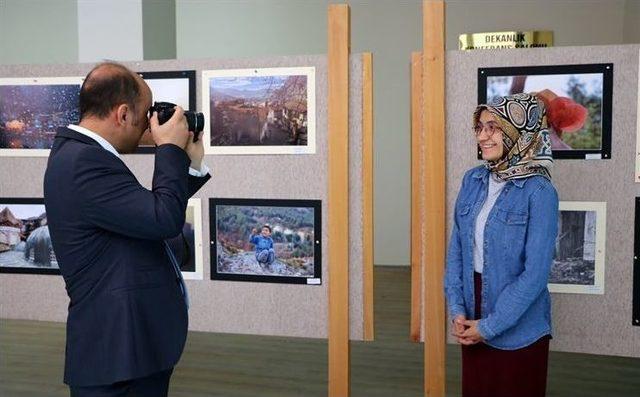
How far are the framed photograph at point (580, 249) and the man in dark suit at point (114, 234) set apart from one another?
154cm

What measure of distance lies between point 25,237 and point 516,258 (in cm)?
218

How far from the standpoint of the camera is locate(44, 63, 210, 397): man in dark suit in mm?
1426

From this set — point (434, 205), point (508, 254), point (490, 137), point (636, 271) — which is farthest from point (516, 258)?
point (636, 271)

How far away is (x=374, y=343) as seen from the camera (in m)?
4.21

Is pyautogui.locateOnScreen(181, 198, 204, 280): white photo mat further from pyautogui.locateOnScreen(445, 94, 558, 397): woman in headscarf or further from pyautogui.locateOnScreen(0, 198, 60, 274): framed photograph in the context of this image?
pyautogui.locateOnScreen(445, 94, 558, 397): woman in headscarf

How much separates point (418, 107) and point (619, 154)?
2.57 ft

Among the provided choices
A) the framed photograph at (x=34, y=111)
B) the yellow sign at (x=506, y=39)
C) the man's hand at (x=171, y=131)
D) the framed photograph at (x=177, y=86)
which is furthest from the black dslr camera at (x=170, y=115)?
the yellow sign at (x=506, y=39)

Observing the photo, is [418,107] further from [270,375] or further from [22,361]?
[22,361]

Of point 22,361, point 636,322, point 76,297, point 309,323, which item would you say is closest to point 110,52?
point 22,361

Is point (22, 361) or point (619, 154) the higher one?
point (619, 154)

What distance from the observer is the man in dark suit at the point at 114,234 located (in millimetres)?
1426

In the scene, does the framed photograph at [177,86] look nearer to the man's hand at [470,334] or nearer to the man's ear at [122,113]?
the man's ear at [122,113]

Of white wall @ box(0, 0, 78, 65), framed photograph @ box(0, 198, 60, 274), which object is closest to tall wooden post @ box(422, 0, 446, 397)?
framed photograph @ box(0, 198, 60, 274)

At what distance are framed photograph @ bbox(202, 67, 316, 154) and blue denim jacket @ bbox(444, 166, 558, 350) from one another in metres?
0.86
